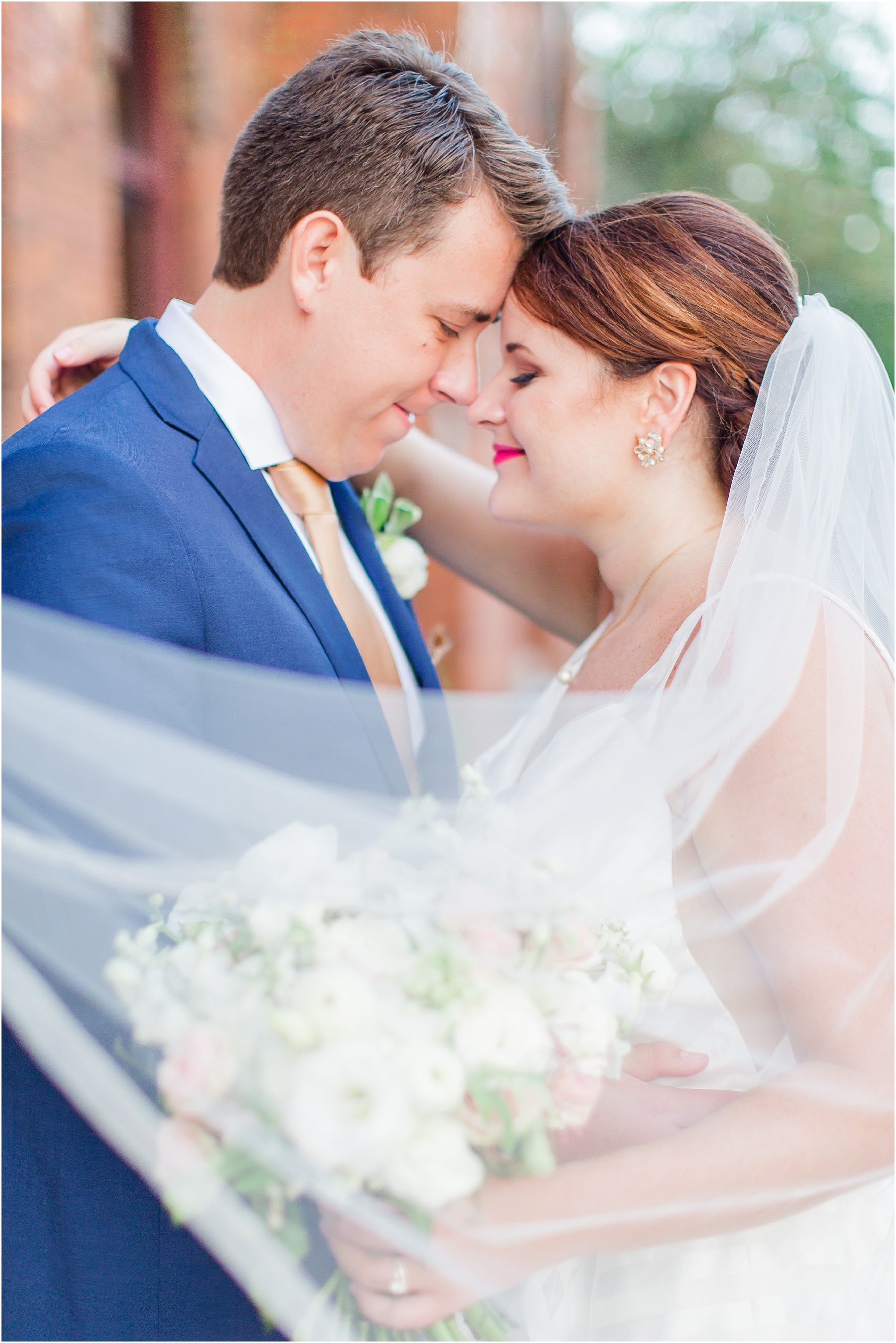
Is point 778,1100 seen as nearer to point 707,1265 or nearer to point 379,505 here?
point 707,1265

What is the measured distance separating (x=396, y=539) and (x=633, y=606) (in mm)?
719

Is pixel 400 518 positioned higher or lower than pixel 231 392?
lower

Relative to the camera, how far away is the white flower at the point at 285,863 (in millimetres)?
1231

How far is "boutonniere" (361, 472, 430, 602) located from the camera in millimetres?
2566

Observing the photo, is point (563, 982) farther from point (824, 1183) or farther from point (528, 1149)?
point (824, 1183)

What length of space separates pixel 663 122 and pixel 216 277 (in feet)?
67.3

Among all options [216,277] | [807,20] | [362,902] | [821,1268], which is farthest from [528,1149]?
[807,20]

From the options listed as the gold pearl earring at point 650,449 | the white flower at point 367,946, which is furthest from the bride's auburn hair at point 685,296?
the white flower at point 367,946

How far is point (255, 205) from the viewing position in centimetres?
203

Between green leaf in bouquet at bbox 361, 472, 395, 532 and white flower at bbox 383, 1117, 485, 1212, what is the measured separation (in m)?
1.75

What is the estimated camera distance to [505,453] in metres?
2.28

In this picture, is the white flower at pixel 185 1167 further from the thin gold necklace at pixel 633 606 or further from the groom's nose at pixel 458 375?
the groom's nose at pixel 458 375

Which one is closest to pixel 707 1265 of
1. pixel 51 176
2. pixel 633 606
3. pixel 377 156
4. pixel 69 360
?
pixel 633 606

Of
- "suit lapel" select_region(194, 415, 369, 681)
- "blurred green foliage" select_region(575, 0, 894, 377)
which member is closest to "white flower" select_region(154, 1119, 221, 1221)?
"suit lapel" select_region(194, 415, 369, 681)
